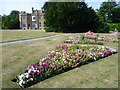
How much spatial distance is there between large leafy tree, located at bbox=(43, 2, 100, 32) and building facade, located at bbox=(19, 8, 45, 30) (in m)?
27.9

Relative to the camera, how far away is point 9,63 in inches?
197

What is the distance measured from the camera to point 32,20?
56156mm

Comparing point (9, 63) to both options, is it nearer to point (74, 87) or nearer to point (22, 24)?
point (74, 87)

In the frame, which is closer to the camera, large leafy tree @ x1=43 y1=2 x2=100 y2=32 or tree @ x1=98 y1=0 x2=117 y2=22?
large leafy tree @ x1=43 y1=2 x2=100 y2=32

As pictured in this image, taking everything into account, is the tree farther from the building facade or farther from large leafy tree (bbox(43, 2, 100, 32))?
the building facade

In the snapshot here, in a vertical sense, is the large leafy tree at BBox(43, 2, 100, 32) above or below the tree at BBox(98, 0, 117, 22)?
below

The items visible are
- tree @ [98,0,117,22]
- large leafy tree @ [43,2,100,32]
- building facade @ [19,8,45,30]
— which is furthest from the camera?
building facade @ [19,8,45,30]

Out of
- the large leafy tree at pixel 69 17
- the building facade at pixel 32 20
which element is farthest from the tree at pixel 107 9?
the building facade at pixel 32 20

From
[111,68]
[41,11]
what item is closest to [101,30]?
[111,68]

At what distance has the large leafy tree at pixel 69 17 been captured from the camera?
84.0ft

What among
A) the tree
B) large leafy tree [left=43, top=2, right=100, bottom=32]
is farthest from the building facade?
large leafy tree [left=43, top=2, right=100, bottom=32]

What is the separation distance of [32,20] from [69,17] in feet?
113

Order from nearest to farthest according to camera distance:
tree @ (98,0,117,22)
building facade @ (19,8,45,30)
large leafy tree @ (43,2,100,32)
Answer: large leafy tree @ (43,2,100,32) < tree @ (98,0,117,22) < building facade @ (19,8,45,30)

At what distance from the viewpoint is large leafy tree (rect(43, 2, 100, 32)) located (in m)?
25.6
